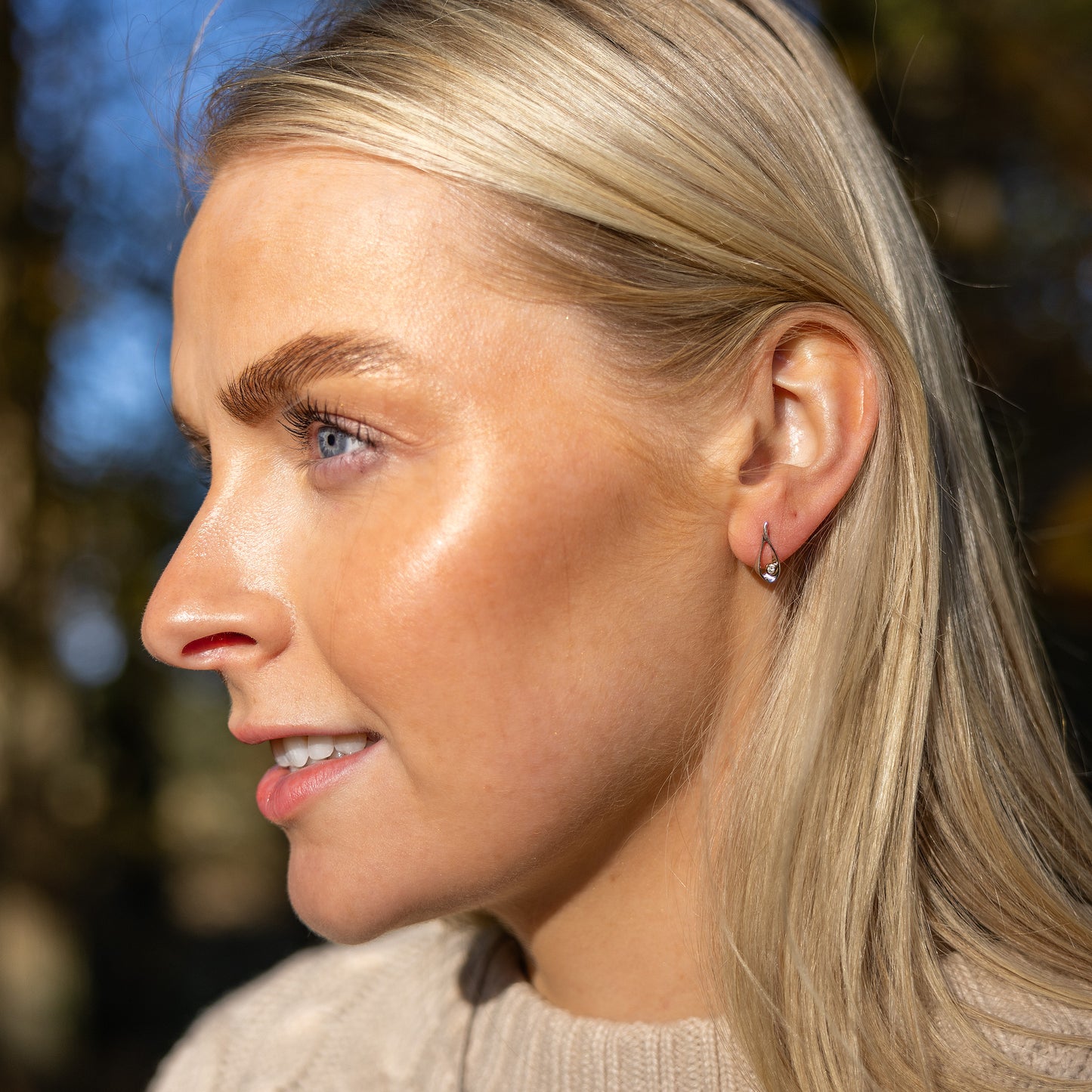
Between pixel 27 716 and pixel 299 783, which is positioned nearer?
pixel 299 783

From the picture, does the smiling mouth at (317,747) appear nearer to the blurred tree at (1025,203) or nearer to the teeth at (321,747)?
the teeth at (321,747)

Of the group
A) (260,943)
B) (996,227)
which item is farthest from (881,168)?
(260,943)

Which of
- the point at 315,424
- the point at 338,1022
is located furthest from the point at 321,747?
the point at 338,1022

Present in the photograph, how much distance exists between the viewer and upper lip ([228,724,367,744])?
1.41m

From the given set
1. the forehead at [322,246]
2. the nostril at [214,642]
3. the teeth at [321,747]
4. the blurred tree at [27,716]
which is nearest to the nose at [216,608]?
the nostril at [214,642]

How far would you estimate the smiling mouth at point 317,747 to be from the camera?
4.73ft

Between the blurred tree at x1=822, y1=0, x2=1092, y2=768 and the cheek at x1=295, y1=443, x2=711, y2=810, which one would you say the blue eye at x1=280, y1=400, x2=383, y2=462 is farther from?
the blurred tree at x1=822, y1=0, x2=1092, y2=768

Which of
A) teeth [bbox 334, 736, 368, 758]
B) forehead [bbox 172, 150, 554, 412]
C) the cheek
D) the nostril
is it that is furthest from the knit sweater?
forehead [bbox 172, 150, 554, 412]

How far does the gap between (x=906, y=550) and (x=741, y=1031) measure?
72 centimetres

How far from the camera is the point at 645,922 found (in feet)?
5.07

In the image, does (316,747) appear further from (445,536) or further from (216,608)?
(445,536)

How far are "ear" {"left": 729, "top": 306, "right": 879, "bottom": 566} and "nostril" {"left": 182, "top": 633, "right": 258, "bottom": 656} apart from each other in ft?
2.35

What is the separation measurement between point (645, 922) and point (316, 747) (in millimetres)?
572

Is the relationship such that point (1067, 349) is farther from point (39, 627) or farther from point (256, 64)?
point (39, 627)
